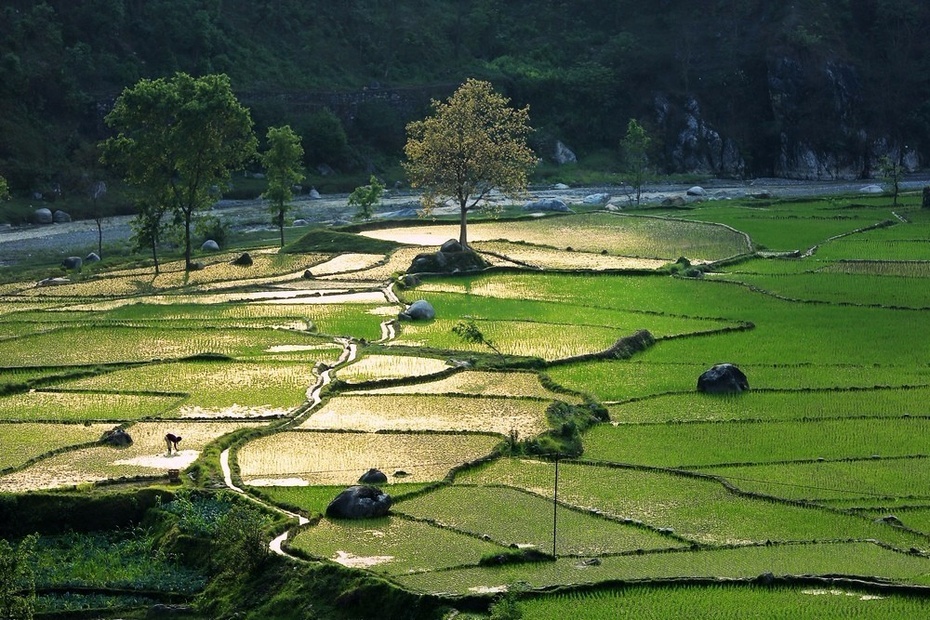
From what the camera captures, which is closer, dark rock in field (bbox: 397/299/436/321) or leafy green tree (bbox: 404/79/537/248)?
dark rock in field (bbox: 397/299/436/321)

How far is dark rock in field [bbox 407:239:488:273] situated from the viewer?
178ft

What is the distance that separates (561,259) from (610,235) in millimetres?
7426

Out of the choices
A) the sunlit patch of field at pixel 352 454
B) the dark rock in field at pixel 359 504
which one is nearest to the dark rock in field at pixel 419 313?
the sunlit patch of field at pixel 352 454

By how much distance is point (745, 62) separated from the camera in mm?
98188

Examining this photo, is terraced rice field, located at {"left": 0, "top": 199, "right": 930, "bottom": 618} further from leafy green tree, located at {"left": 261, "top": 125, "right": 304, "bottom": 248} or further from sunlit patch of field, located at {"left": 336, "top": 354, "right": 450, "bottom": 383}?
leafy green tree, located at {"left": 261, "top": 125, "right": 304, "bottom": 248}

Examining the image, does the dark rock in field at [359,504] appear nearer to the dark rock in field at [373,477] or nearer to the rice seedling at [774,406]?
the dark rock in field at [373,477]

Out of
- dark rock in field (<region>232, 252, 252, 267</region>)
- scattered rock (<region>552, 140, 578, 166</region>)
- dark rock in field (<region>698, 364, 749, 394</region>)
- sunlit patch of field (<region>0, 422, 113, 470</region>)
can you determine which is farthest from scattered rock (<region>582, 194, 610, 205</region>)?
sunlit patch of field (<region>0, 422, 113, 470</region>)

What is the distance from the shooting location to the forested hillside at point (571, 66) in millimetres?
88750

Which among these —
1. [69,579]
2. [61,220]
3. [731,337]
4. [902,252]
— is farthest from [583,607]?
[61,220]

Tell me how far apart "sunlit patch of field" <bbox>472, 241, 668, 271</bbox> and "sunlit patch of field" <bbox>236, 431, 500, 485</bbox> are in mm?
25210

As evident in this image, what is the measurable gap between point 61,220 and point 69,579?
5291 cm

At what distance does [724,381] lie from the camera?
1372 inches

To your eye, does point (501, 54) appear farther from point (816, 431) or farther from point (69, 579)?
point (69, 579)

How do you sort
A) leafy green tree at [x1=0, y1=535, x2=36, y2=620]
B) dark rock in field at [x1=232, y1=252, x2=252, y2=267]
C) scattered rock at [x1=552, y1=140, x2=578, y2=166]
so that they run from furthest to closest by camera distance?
1. scattered rock at [x1=552, y1=140, x2=578, y2=166]
2. dark rock in field at [x1=232, y1=252, x2=252, y2=267]
3. leafy green tree at [x1=0, y1=535, x2=36, y2=620]
